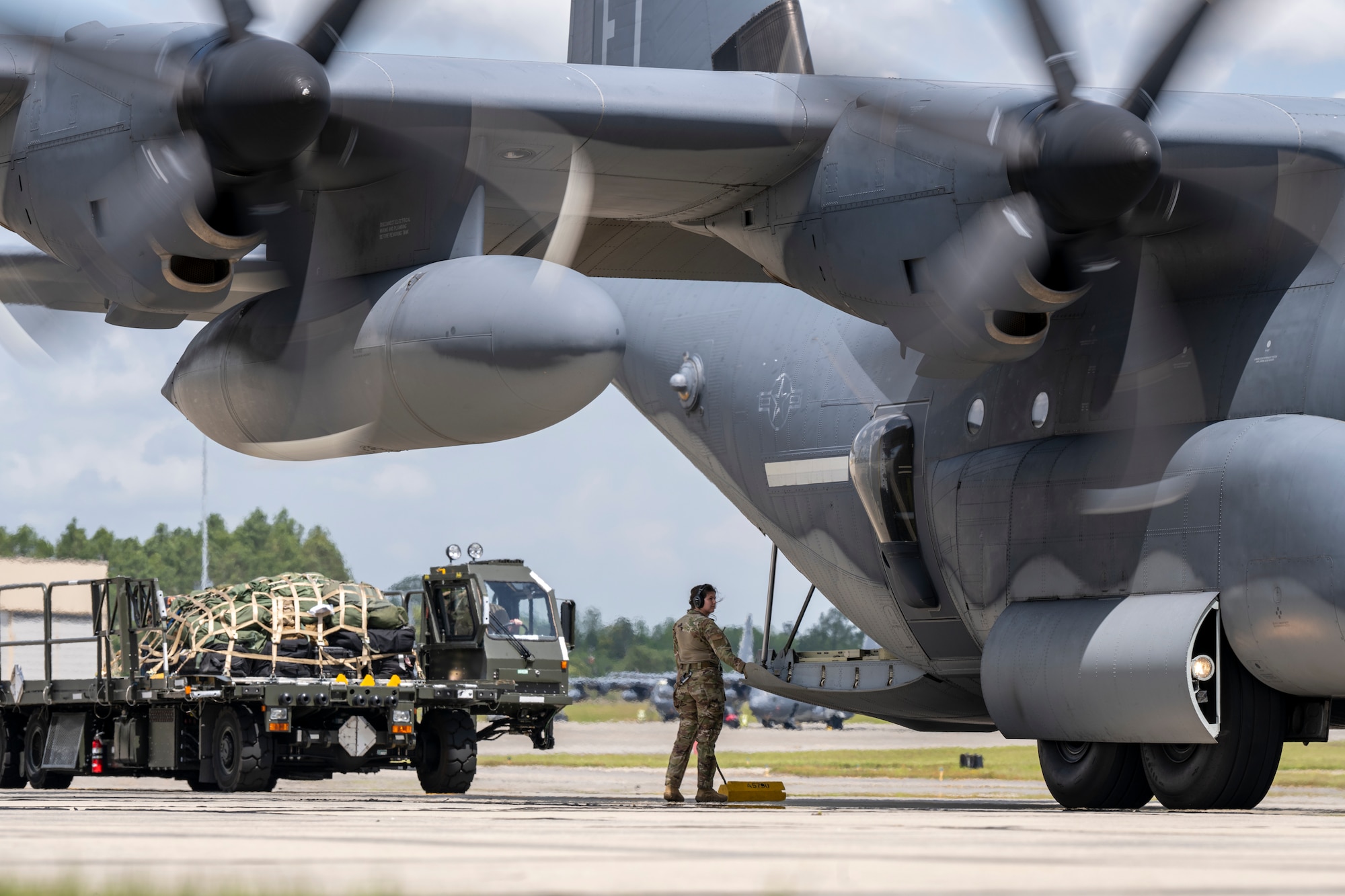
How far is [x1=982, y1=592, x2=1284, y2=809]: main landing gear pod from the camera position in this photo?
11.5 metres

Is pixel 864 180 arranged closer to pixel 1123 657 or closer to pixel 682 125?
pixel 682 125

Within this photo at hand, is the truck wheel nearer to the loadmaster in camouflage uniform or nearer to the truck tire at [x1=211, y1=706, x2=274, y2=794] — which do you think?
the truck tire at [x1=211, y1=706, x2=274, y2=794]

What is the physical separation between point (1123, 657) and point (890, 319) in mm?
2672

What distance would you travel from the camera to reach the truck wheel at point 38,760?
65.0 feet

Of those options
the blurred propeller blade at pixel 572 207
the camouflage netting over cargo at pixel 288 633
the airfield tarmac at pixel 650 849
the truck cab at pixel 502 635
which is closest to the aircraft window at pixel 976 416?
the airfield tarmac at pixel 650 849

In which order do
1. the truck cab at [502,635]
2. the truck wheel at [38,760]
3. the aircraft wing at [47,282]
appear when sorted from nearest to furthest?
the aircraft wing at [47,282], the truck cab at [502,635], the truck wheel at [38,760]

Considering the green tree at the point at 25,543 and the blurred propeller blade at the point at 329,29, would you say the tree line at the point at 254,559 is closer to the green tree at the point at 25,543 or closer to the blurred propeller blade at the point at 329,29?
the green tree at the point at 25,543

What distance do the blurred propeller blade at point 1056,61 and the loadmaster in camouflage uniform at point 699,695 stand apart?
14.2 ft

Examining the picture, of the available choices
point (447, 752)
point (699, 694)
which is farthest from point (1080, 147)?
point (447, 752)

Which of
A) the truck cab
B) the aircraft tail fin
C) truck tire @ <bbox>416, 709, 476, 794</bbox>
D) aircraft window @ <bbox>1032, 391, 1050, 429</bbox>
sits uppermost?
the aircraft tail fin

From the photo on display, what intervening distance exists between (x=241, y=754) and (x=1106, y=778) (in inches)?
322

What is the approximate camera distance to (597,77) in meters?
12.1

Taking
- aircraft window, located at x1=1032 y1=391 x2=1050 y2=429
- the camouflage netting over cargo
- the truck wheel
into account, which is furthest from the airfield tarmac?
the truck wheel

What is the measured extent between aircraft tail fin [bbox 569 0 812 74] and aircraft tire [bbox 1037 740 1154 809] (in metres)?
5.18
